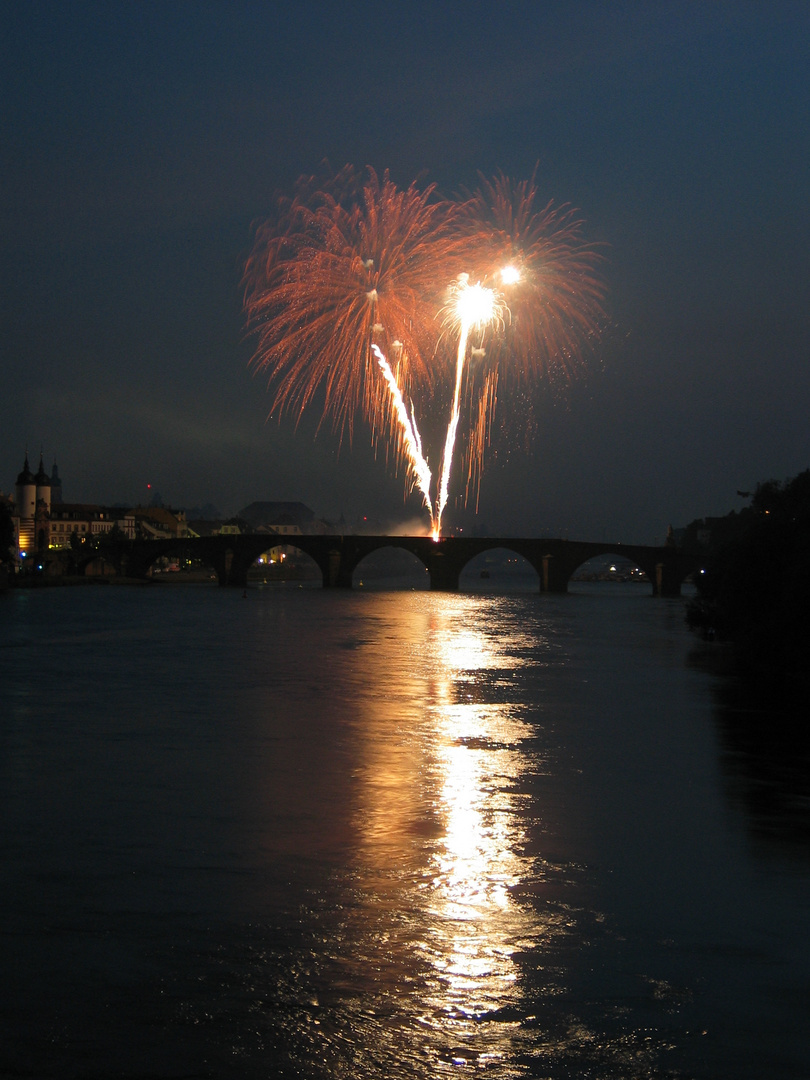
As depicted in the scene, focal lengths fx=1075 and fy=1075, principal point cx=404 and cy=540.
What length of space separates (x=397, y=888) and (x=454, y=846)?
89.1 inches

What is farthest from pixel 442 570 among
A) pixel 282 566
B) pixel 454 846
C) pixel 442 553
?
pixel 454 846

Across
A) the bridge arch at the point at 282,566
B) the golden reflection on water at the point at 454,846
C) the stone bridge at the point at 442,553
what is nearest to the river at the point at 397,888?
the golden reflection on water at the point at 454,846

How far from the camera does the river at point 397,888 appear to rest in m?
9.73

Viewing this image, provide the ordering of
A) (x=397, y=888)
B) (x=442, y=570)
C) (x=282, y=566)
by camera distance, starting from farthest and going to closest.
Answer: (x=282, y=566)
(x=442, y=570)
(x=397, y=888)

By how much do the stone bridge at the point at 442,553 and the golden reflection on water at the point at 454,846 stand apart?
74.7 m

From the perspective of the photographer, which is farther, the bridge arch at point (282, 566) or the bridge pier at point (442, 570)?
the bridge arch at point (282, 566)

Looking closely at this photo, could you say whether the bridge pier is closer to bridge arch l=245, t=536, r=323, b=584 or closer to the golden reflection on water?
bridge arch l=245, t=536, r=323, b=584

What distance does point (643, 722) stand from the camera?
29.4m

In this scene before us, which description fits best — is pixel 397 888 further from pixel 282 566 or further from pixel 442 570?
pixel 282 566

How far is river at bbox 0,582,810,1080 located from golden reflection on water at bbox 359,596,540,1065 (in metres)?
0.06

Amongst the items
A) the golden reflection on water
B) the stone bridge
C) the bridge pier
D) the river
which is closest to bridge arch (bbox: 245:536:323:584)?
the stone bridge

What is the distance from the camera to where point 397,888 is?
46.0 feet

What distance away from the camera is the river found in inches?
383

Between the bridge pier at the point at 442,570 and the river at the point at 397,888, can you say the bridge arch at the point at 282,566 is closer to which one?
the bridge pier at the point at 442,570
